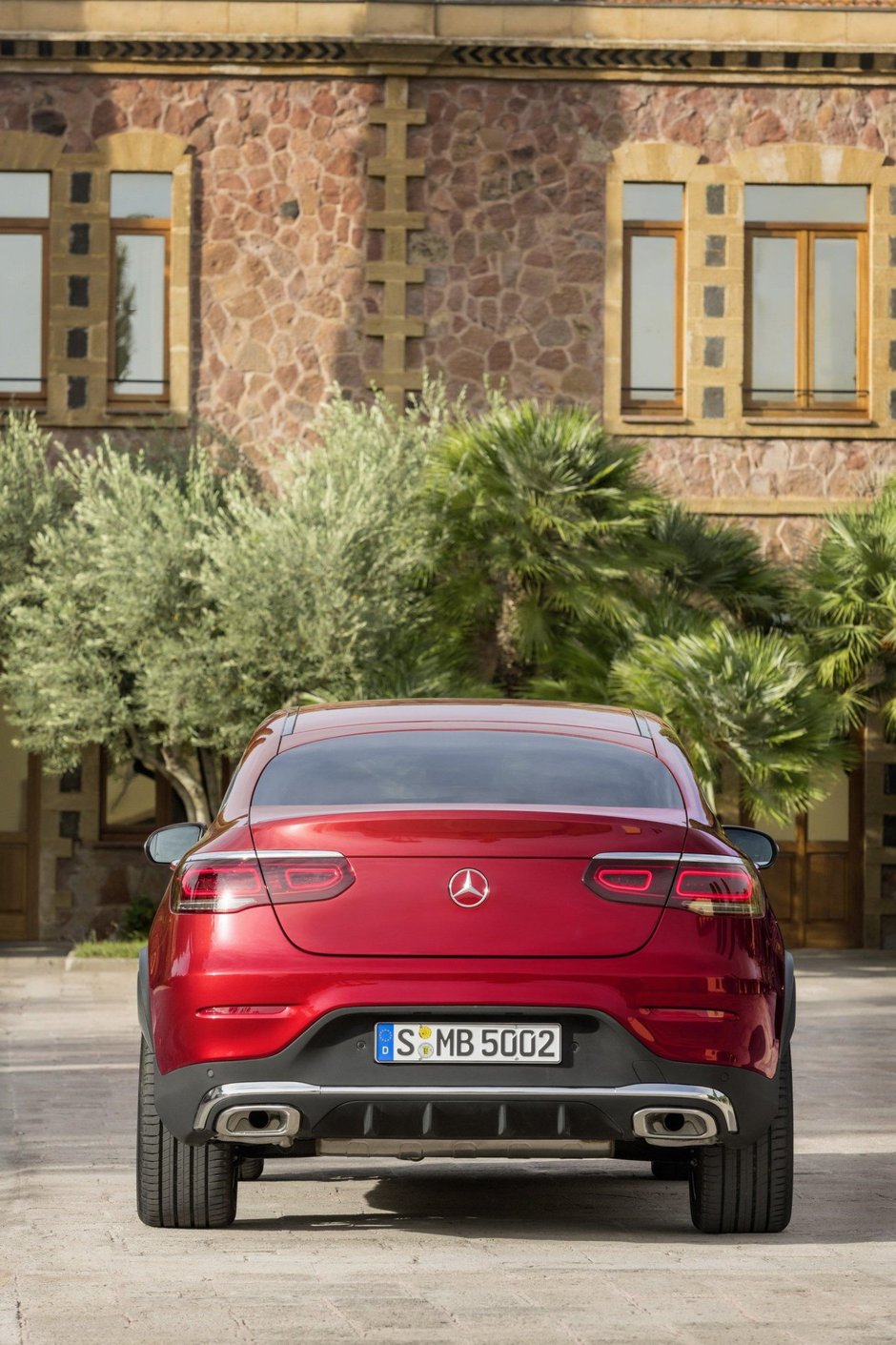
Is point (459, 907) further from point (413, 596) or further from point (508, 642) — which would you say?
point (508, 642)

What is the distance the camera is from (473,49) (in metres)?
22.9

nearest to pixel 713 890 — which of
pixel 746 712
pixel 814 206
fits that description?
pixel 746 712

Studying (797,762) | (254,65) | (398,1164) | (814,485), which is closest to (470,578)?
(797,762)

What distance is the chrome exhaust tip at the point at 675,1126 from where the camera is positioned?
6082 millimetres

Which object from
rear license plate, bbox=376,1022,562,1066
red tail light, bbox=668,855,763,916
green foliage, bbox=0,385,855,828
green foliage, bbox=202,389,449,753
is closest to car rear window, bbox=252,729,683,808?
red tail light, bbox=668,855,763,916

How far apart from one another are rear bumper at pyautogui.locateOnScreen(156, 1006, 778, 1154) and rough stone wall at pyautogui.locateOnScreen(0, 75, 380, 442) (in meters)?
17.0

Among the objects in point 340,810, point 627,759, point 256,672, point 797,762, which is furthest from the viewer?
point 256,672

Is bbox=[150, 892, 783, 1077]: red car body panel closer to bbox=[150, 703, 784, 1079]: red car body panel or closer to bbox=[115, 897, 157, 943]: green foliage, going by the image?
bbox=[150, 703, 784, 1079]: red car body panel

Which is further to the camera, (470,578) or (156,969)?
(470,578)

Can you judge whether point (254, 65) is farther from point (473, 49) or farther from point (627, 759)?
point (627, 759)

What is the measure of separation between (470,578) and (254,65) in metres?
6.54

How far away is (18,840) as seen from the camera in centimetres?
2314

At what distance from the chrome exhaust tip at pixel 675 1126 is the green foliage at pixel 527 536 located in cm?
1292

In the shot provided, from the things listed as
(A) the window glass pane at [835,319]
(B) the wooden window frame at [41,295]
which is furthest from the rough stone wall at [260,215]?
(A) the window glass pane at [835,319]
